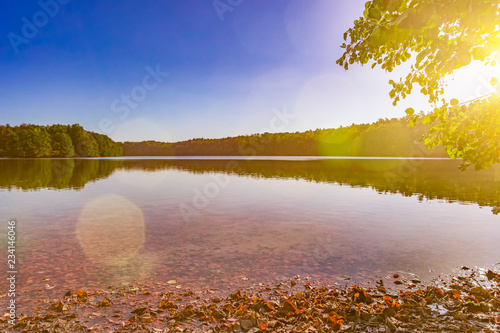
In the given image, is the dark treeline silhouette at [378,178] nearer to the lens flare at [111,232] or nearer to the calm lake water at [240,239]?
the calm lake water at [240,239]

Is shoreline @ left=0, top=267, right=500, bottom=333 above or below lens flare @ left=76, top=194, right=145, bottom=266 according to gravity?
above

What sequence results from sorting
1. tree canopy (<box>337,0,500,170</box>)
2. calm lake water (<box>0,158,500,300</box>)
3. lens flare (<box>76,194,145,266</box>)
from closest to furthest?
tree canopy (<box>337,0,500,170</box>) → calm lake water (<box>0,158,500,300</box>) → lens flare (<box>76,194,145,266</box>)

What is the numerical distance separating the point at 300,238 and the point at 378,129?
19424 cm

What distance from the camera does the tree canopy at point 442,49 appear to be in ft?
20.9

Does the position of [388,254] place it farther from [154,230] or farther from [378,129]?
[378,129]

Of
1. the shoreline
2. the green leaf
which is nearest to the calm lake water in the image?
the shoreline

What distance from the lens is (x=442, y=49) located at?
7207 millimetres

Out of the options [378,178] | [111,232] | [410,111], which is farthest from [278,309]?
[378,178]

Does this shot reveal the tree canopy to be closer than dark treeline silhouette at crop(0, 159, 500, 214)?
Yes

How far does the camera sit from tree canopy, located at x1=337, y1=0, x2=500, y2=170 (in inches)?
251

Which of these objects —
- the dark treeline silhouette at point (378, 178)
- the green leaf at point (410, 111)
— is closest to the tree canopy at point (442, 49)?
the green leaf at point (410, 111)

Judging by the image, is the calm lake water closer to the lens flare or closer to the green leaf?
the lens flare

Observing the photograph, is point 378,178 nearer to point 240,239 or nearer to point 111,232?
point 240,239

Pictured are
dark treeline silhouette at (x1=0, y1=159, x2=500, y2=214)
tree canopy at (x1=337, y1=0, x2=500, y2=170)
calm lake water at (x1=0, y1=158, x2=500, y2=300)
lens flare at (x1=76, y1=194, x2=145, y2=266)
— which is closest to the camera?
tree canopy at (x1=337, y1=0, x2=500, y2=170)
